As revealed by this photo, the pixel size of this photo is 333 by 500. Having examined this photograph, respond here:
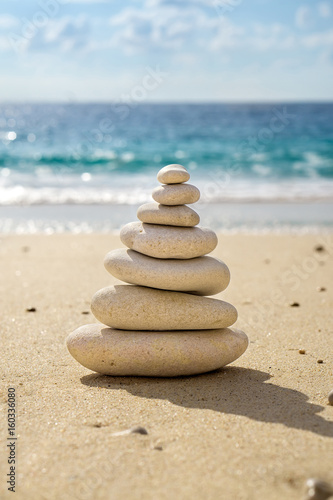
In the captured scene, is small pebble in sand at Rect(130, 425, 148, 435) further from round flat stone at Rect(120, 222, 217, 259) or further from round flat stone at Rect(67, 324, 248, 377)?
round flat stone at Rect(120, 222, 217, 259)

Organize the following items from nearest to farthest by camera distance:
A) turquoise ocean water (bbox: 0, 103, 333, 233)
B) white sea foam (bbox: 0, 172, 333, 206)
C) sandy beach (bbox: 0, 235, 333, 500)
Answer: sandy beach (bbox: 0, 235, 333, 500) < turquoise ocean water (bbox: 0, 103, 333, 233) < white sea foam (bbox: 0, 172, 333, 206)

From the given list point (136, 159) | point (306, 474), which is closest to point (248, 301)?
point (306, 474)

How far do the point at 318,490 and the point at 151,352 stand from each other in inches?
67.0

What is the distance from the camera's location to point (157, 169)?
2033cm

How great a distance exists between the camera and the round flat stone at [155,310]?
4176mm

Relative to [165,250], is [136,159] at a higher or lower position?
higher

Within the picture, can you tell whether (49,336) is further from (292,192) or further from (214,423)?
(292,192)

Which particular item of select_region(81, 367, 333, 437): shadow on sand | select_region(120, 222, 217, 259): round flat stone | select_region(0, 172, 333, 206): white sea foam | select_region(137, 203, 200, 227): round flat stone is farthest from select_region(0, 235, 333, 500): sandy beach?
select_region(0, 172, 333, 206): white sea foam

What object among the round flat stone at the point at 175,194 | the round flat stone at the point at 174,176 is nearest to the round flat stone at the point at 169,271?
the round flat stone at the point at 175,194

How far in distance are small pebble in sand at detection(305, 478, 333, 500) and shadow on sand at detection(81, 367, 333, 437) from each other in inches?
23.1

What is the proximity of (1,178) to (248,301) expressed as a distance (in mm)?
13702

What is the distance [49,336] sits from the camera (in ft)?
16.7

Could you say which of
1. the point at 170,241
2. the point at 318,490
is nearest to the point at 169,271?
the point at 170,241

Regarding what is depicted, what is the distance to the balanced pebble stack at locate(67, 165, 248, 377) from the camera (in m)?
4.14
